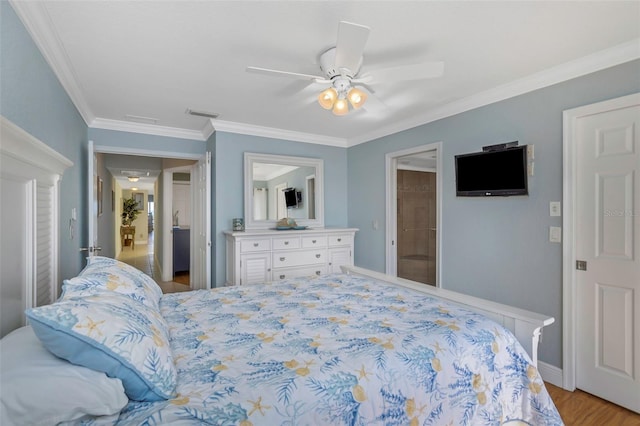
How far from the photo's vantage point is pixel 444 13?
5.52 ft

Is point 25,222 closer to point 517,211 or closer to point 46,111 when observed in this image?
point 46,111

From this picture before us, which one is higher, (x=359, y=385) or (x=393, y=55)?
(x=393, y=55)

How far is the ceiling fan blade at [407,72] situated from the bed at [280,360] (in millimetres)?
1392

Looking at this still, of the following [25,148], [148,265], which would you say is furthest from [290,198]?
[148,265]

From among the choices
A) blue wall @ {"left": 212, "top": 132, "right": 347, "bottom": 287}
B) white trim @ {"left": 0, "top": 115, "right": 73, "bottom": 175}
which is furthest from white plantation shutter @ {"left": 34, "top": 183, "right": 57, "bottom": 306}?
blue wall @ {"left": 212, "top": 132, "right": 347, "bottom": 287}

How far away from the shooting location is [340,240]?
418cm

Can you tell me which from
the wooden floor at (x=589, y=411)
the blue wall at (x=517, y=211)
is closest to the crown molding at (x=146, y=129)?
the blue wall at (x=517, y=211)

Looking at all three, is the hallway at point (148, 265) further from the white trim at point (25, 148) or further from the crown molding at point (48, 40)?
the white trim at point (25, 148)

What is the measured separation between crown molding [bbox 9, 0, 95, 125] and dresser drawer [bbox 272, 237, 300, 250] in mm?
2318

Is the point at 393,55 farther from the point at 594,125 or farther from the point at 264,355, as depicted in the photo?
the point at 264,355

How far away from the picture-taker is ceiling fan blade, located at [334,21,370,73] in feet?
4.84

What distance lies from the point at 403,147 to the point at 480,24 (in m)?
1.98

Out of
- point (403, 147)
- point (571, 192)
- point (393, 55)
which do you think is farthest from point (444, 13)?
point (403, 147)

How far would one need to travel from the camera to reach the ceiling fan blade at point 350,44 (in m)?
1.47
